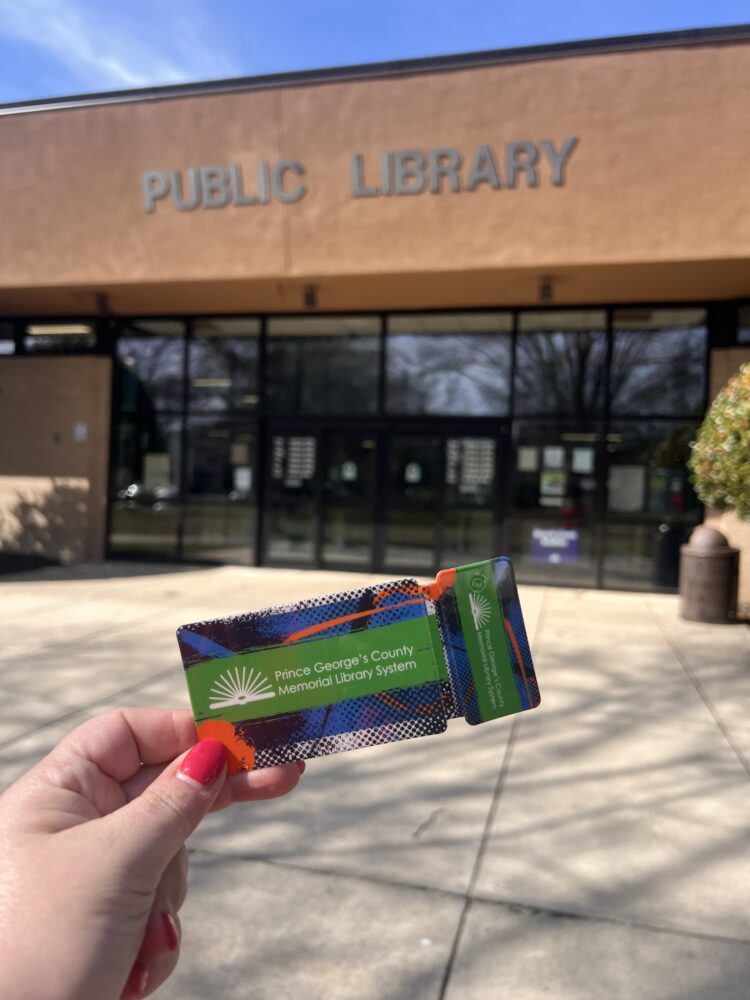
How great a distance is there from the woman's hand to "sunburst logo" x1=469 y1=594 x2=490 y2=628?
0.41m

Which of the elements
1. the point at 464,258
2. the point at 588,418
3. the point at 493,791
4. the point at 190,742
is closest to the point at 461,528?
the point at 588,418

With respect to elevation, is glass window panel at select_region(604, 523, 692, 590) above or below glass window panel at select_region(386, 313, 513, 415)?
below

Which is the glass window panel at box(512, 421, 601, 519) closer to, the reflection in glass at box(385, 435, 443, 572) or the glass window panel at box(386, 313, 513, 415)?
the glass window panel at box(386, 313, 513, 415)

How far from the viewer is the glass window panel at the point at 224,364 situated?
436 inches

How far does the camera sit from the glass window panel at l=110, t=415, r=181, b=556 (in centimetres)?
1133

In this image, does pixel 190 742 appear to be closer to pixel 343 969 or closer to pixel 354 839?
pixel 343 969

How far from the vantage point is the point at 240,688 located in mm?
1136

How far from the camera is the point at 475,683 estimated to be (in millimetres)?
1170

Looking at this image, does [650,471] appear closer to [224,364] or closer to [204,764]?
[224,364]

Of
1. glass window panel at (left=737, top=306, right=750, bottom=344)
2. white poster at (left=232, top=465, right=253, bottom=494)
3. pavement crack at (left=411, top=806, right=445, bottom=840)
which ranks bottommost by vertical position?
pavement crack at (left=411, top=806, right=445, bottom=840)

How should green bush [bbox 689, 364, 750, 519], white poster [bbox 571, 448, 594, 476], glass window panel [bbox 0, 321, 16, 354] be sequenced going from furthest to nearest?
1. glass window panel [bbox 0, 321, 16, 354]
2. white poster [bbox 571, 448, 594, 476]
3. green bush [bbox 689, 364, 750, 519]

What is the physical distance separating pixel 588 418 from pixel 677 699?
5.43m

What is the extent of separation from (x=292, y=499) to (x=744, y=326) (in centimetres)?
670

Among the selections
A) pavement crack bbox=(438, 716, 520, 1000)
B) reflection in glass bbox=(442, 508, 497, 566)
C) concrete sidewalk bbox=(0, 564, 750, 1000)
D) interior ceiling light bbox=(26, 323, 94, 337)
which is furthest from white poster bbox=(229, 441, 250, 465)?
pavement crack bbox=(438, 716, 520, 1000)
